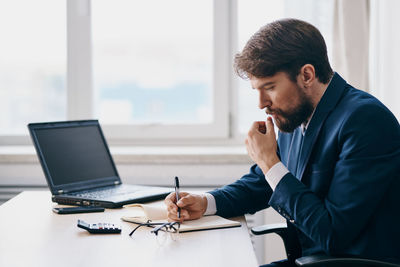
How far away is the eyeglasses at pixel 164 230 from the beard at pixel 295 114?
435 mm

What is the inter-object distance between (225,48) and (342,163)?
165 cm

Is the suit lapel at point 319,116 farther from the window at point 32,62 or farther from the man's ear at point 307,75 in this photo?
the window at point 32,62

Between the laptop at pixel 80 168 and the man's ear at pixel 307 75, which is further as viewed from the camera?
the laptop at pixel 80 168

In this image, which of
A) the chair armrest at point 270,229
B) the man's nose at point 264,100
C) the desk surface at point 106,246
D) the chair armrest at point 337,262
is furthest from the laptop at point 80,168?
the chair armrest at point 337,262

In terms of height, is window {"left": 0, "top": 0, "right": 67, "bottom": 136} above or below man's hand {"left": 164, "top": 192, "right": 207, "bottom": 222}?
above

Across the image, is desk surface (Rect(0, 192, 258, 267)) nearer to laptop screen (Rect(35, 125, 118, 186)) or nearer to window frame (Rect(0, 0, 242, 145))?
laptop screen (Rect(35, 125, 118, 186))

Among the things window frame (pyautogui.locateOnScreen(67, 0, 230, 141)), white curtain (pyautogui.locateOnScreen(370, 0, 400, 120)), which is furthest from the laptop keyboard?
white curtain (pyautogui.locateOnScreen(370, 0, 400, 120))

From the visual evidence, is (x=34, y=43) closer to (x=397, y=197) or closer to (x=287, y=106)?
(x=287, y=106)

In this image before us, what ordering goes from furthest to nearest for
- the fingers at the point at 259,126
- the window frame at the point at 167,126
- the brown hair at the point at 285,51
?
the window frame at the point at 167,126 → the fingers at the point at 259,126 → the brown hair at the point at 285,51

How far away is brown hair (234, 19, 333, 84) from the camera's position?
1.52 meters

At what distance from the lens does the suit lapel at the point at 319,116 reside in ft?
5.01

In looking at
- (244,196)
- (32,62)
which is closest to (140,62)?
(32,62)

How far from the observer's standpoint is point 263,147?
1.57 metres

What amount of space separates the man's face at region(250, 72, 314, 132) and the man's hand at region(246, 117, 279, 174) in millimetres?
52
